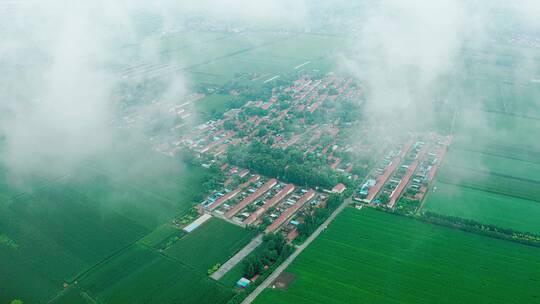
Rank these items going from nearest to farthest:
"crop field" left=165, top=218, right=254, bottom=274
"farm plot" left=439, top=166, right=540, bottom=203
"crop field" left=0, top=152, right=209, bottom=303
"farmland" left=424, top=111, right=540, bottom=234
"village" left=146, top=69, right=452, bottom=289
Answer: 1. "crop field" left=0, top=152, right=209, bottom=303
2. "crop field" left=165, top=218, right=254, bottom=274
3. "farmland" left=424, top=111, right=540, bottom=234
4. "village" left=146, top=69, right=452, bottom=289
5. "farm plot" left=439, top=166, right=540, bottom=203

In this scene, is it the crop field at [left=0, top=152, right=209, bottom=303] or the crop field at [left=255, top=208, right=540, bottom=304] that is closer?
the crop field at [left=255, top=208, right=540, bottom=304]

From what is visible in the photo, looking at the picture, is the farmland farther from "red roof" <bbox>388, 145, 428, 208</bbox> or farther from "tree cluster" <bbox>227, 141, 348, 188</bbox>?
"tree cluster" <bbox>227, 141, 348, 188</bbox>

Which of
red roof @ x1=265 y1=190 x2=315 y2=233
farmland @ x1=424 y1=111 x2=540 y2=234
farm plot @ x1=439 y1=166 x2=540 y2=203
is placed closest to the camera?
red roof @ x1=265 y1=190 x2=315 y2=233

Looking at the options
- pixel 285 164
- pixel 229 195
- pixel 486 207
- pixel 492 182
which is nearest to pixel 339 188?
pixel 285 164

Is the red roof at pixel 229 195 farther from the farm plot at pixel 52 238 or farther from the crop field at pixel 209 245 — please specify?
the farm plot at pixel 52 238

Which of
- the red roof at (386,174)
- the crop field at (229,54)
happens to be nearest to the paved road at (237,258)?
the red roof at (386,174)

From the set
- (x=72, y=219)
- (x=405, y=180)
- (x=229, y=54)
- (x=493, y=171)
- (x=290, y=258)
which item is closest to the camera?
(x=290, y=258)

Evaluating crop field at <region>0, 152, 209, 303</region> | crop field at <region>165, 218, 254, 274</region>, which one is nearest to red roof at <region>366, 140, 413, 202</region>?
crop field at <region>165, 218, 254, 274</region>

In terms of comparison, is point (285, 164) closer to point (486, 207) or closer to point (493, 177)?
point (486, 207)
